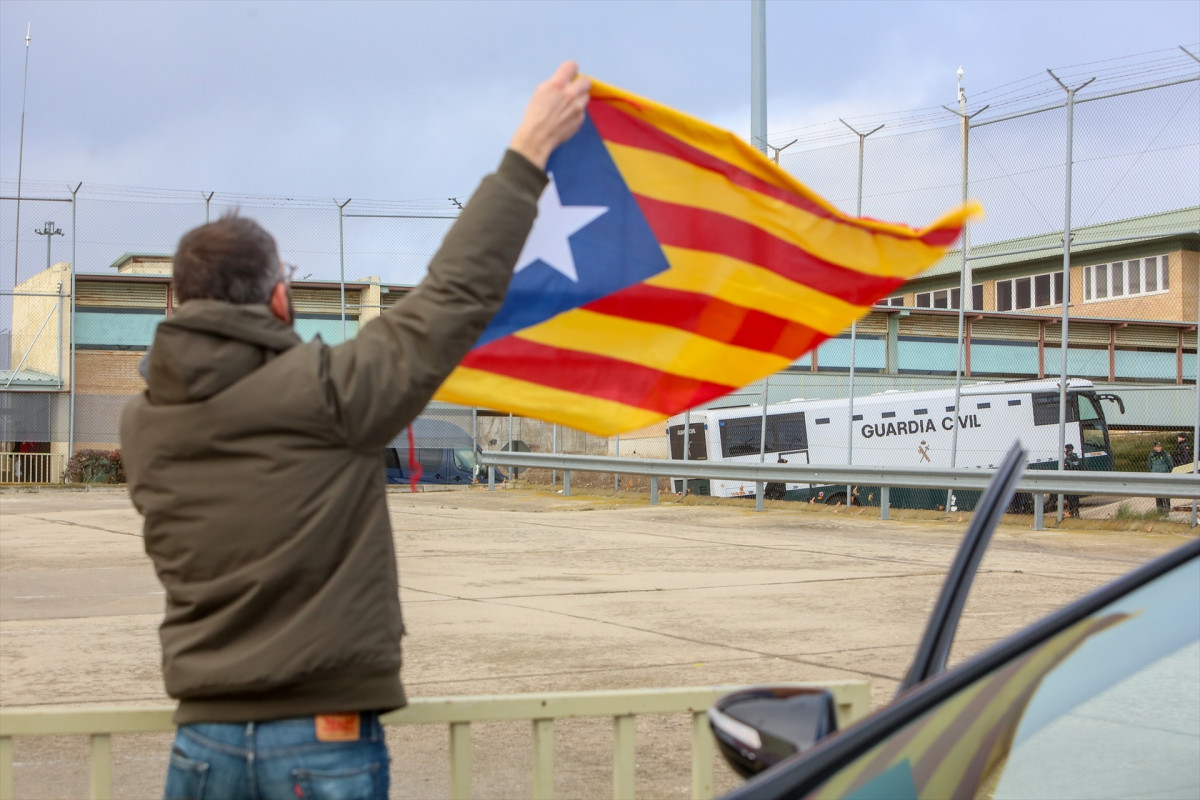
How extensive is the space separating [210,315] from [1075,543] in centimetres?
1210

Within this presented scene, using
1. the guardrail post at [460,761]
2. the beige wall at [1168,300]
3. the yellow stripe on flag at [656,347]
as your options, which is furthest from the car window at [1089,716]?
the beige wall at [1168,300]

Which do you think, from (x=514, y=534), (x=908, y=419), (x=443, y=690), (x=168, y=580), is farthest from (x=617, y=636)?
(x=908, y=419)

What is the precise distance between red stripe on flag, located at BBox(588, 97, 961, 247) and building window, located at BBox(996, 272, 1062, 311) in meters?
27.5

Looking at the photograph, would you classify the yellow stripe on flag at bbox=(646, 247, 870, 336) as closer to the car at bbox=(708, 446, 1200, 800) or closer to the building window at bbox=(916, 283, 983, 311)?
the car at bbox=(708, 446, 1200, 800)

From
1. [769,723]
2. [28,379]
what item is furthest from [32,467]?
[769,723]

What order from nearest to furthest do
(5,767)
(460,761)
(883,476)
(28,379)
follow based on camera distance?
1. (5,767)
2. (460,761)
3. (883,476)
4. (28,379)

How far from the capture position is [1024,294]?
31.8 metres

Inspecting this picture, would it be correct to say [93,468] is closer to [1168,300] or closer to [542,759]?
[1168,300]

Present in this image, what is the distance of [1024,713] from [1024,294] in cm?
3189

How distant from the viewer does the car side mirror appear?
1.93 metres

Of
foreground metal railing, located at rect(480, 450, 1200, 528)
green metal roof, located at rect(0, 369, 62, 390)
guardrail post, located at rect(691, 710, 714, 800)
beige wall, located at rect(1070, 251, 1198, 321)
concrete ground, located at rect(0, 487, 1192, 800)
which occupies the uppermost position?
beige wall, located at rect(1070, 251, 1198, 321)

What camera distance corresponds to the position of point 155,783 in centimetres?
472

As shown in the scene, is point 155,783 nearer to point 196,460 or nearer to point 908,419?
point 196,460

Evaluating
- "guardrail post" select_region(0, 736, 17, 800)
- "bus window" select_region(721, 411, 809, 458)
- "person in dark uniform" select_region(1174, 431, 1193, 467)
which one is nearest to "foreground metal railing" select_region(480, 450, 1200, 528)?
"person in dark uniform" select_region(1174, 431, 1193, 467)
